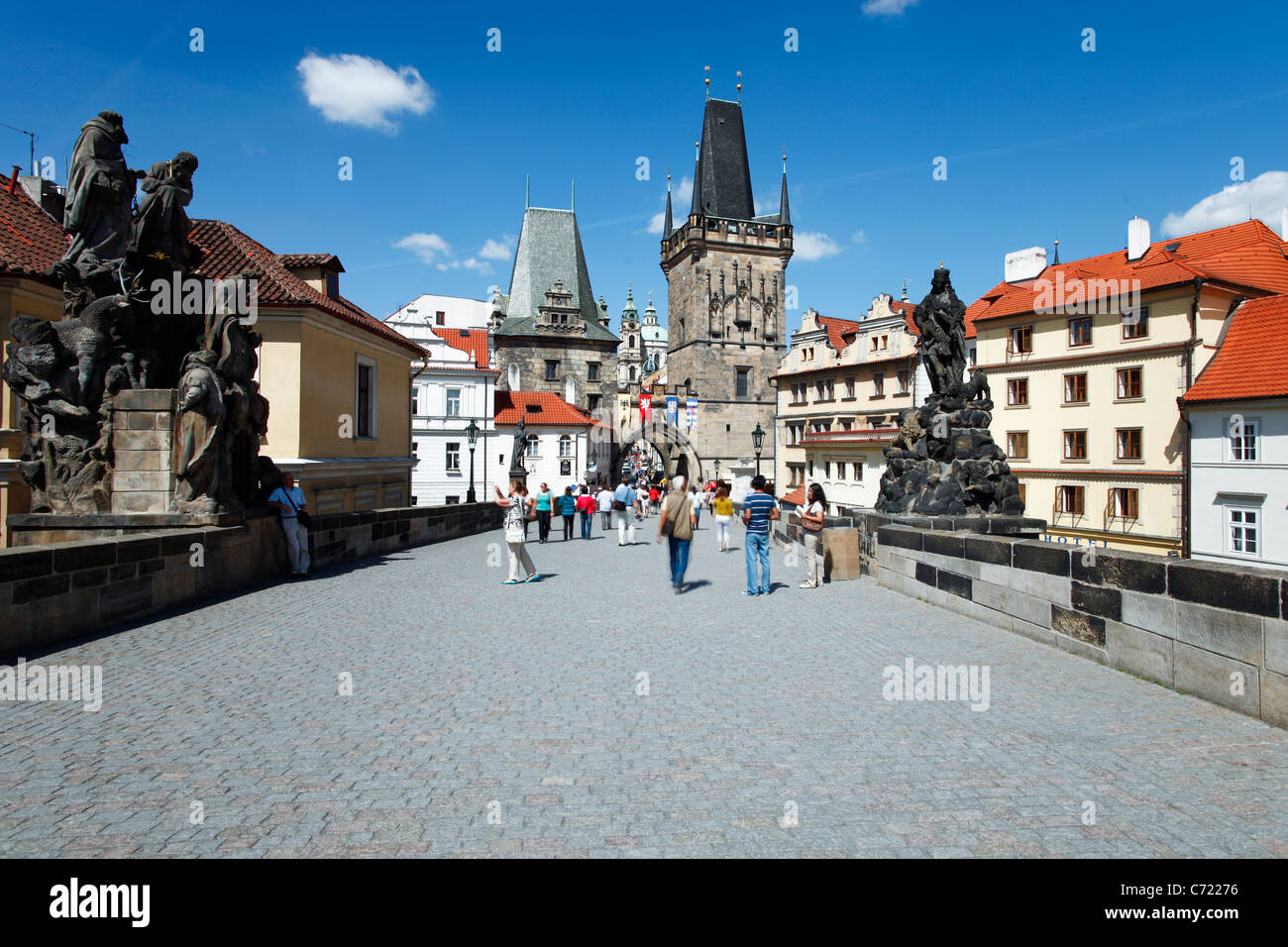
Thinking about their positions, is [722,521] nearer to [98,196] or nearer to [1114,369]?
[98,196]

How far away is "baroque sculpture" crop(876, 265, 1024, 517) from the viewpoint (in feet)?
35.7

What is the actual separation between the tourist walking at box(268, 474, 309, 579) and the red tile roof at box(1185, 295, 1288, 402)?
2666 centimetres

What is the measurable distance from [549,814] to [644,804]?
0.42 meters

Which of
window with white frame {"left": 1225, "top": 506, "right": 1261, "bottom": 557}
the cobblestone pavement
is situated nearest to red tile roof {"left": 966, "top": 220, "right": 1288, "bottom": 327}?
window with white frame {"left": 1225, "top": 506, "right": 1261, "bottom": 557}

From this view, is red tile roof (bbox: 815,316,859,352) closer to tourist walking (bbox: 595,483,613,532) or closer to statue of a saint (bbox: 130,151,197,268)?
tourist walking (bbox: 595,483,613,532)

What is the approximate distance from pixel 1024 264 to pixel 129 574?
39.7 metres

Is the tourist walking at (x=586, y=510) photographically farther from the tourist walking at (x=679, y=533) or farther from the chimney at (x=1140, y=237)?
the chimney at (x=1140, y=237)

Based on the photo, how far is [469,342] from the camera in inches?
1806

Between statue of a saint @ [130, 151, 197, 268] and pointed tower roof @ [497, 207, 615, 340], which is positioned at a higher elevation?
pointed tower roof @ [497, 207, 615, 340]

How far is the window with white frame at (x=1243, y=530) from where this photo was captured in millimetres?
24078

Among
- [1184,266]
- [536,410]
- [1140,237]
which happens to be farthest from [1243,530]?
[536,410]
